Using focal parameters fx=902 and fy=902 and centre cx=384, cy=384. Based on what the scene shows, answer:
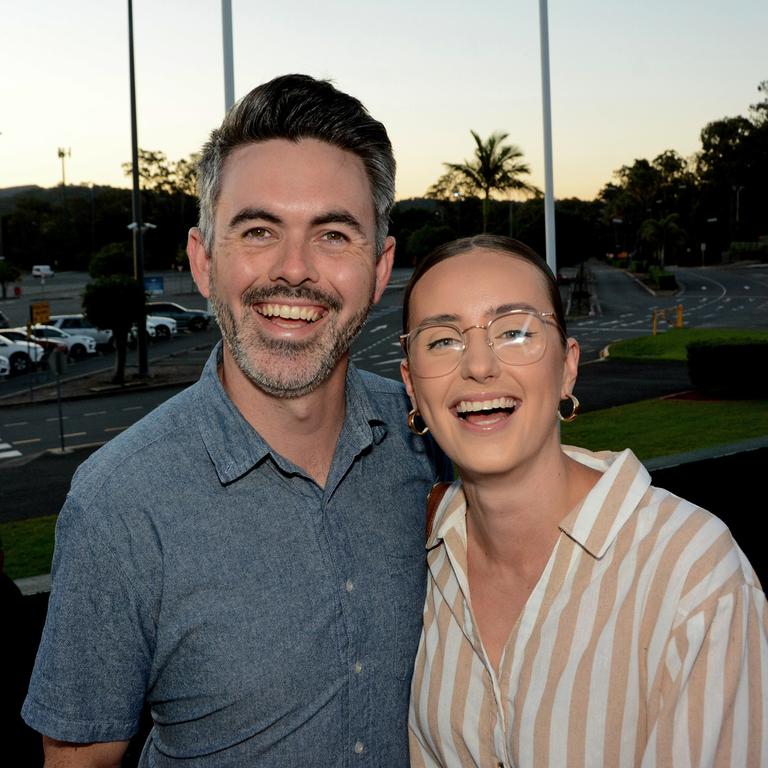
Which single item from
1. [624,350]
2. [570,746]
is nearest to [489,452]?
[570,746]

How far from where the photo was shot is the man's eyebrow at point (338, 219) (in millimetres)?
2332

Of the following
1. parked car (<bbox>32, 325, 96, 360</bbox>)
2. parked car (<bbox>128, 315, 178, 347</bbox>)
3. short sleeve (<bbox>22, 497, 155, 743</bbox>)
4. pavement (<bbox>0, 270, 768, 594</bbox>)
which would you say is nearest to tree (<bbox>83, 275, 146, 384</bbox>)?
pavement (<bbox>0, 270, 768, 594</bbox>)

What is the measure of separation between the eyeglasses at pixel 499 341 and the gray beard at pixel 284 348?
0.32m

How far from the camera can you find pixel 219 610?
2084 mm

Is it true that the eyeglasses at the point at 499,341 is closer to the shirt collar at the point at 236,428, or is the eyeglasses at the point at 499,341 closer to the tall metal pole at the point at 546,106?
the shirt collar at the point at 236,428

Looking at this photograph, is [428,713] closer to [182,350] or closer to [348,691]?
[348,691]

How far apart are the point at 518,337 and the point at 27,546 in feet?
30.9

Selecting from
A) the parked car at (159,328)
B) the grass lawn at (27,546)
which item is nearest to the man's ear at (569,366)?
the grass lawn at (27,546)

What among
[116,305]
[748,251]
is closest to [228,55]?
[116,305]

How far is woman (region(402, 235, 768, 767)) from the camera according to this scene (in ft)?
5.53

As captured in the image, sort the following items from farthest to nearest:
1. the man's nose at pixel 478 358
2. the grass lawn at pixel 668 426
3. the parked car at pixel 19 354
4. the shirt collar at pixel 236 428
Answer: the parked car at pixel 19 354 → the grass lawn at pixel 668 426 → the shirt collar at pixel 236 428 → the man's nose at pixel 478 358

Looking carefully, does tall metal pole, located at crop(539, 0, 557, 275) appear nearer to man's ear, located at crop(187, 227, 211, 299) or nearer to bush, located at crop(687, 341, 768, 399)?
bush, located at crop(687, 341, 768, 399)

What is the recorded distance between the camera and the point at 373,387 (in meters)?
2.90

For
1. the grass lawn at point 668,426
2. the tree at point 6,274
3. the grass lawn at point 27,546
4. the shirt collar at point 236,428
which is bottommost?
the grass lawn at point 27,546
